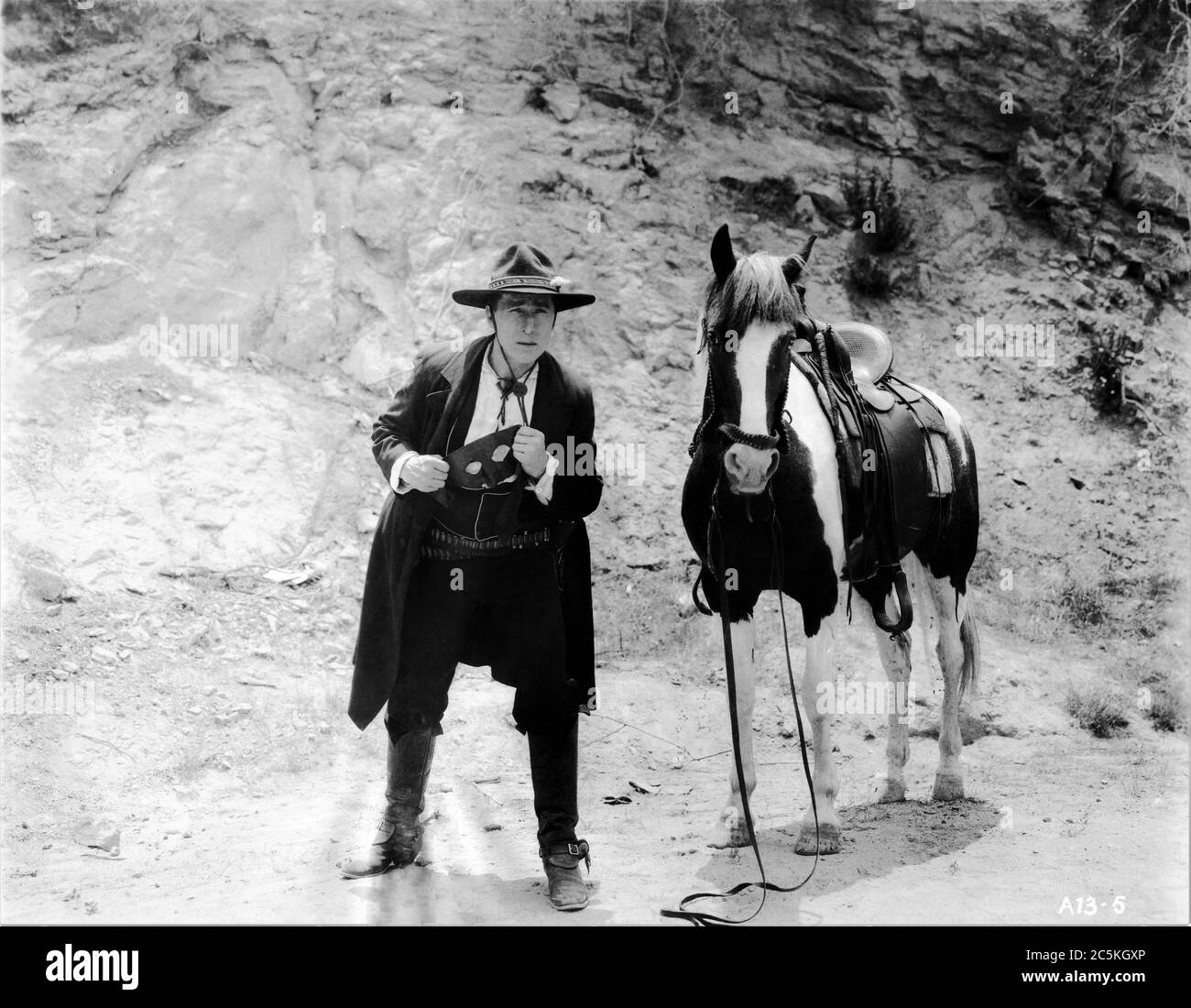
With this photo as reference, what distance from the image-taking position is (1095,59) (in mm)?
11477

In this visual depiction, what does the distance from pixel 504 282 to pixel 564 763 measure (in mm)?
1812

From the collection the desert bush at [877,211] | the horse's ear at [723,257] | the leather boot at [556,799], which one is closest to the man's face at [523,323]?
the horse's ear at [723,257]

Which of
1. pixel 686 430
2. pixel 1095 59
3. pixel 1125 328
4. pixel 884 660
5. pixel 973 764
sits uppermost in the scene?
pixel 1095 59

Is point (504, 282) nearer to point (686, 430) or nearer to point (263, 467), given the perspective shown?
point (263, 467)

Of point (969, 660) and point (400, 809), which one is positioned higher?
point (969, 660)

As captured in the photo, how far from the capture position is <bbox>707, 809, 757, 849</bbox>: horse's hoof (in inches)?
207

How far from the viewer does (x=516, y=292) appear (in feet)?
14.9

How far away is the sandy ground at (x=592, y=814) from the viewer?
4633 mm

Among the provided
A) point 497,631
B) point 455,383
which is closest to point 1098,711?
point 497,631

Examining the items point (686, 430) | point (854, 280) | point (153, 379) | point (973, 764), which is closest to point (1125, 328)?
point (854, 280)

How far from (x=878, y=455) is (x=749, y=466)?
1400mm

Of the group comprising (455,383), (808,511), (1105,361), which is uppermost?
(455,383)

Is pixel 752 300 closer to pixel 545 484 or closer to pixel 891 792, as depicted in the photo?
pixel 545 484

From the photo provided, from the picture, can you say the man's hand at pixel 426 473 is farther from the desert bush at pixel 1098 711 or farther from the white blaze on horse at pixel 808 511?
the desert bush at pixel 1098 711
